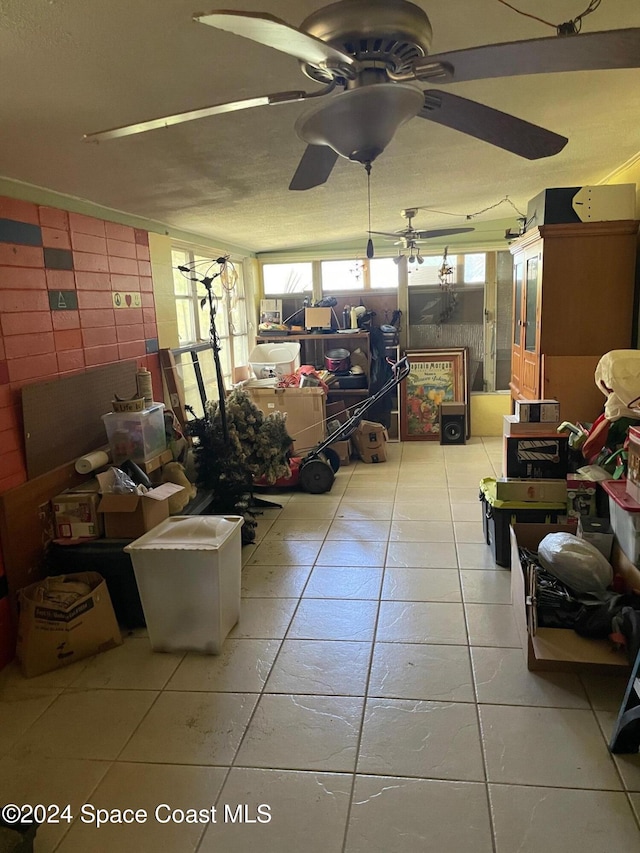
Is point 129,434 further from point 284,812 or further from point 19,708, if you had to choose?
point 284,812

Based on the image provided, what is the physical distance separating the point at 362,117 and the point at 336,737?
6.27ft

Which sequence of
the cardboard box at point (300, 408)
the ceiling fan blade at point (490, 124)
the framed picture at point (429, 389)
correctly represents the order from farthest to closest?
the framed picture at point (429, 389)
the cardboard box at point (300, 408)
the ceiling fan blade at point (490, 124)

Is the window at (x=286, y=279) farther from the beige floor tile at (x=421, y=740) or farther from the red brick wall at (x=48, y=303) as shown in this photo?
the beige floor tile at (x=421, y=740)

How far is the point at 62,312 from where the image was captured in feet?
9.62

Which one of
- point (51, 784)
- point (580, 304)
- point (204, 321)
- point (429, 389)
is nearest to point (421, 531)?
point (580, 304)

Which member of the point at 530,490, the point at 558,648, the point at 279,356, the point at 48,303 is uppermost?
the point at 48,303

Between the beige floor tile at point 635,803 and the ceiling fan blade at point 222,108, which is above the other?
the ceiling fan blade at point 222,108

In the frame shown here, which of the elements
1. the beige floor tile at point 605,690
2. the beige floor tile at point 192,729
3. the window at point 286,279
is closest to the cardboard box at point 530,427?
the beige floor tile at point 605,690

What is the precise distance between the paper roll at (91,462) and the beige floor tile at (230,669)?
1.02 m

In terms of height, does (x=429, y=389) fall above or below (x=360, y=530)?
above

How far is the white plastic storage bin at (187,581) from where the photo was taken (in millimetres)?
2467

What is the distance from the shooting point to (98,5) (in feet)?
4.28

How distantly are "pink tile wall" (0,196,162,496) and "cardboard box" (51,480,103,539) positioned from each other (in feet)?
0.72

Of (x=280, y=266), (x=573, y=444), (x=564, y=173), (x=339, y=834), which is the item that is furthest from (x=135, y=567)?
(x=280, y=266)
